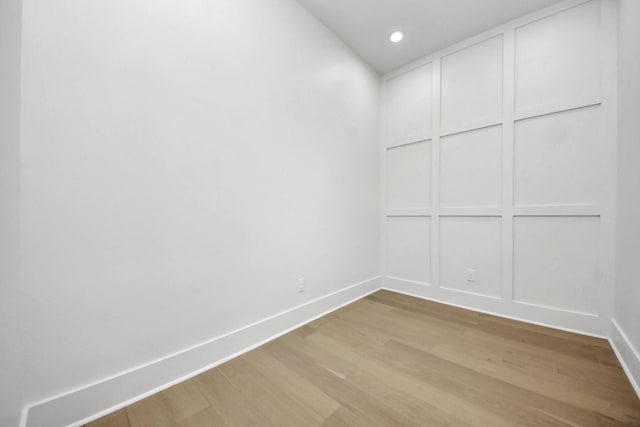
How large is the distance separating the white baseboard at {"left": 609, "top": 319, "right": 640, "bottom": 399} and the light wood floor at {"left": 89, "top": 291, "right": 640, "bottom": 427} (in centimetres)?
4

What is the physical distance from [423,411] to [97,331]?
5.25 ft

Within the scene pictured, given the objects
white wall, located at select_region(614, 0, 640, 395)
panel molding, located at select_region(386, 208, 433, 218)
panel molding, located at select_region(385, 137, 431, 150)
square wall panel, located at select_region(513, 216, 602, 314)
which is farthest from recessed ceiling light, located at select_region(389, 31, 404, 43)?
square wall panel, located at select_region(513, 216, 602, 314)

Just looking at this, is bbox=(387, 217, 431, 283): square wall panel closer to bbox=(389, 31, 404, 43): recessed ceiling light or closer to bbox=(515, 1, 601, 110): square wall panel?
bbox=(515, 1, 601, 110): square wall panel

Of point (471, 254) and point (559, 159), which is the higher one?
point (559, 159)

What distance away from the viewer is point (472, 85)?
2.41 metres

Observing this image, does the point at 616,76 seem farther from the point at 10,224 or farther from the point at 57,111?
the point at 10,224

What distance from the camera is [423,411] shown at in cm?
114

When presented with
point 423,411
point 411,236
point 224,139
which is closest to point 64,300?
point 224,139

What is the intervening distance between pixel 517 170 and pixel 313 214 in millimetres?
1900

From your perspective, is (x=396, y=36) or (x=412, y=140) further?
(x=412, y=140)

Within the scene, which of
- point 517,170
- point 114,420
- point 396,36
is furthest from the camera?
point 396,36

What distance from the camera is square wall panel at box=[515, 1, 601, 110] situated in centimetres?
188

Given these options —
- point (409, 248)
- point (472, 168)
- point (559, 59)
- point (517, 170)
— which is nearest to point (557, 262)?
point (517, 170)

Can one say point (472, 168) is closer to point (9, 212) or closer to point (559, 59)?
point (559, 59)
